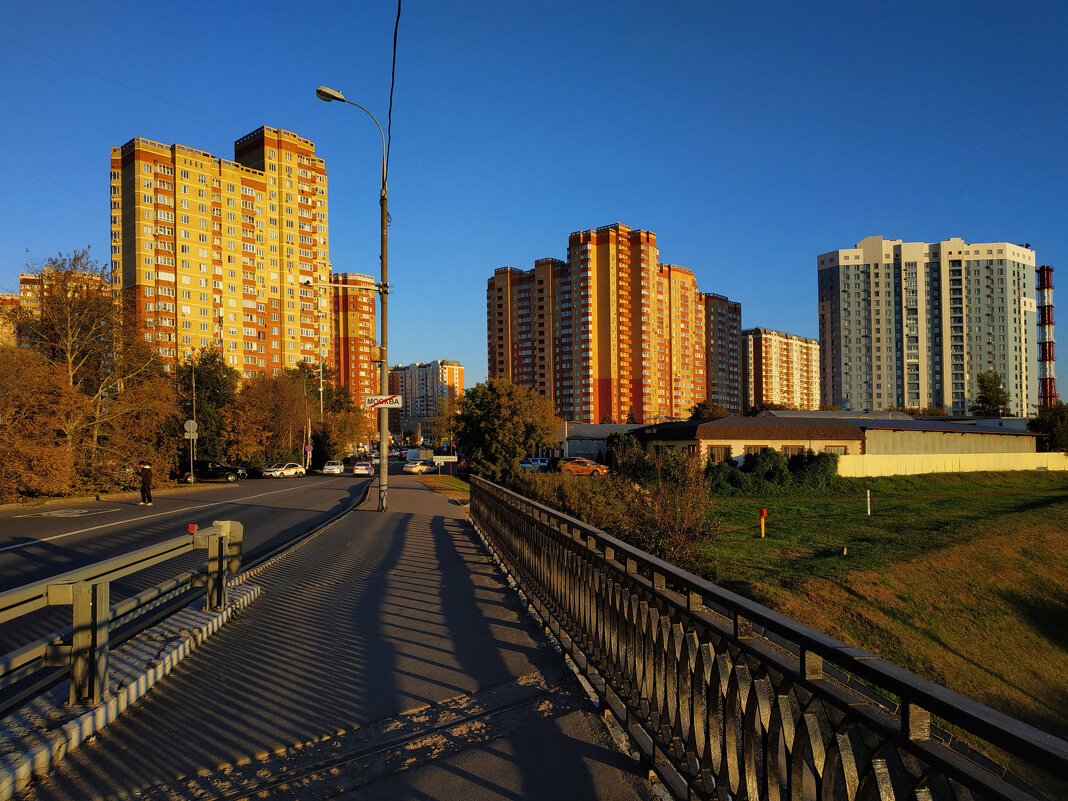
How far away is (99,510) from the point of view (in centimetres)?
2031

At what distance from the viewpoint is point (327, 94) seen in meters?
14.4

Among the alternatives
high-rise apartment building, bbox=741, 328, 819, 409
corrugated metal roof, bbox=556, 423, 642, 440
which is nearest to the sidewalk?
corrugated metal roof, bbox=556, 423, 642, 440

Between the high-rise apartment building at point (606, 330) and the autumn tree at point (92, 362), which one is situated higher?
the high-rise apartment building at point (606, 330)

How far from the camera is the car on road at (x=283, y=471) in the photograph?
51344 mm

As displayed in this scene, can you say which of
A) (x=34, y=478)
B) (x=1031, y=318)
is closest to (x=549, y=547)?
(x=34, y=478)

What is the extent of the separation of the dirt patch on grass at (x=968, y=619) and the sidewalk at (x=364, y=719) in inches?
563

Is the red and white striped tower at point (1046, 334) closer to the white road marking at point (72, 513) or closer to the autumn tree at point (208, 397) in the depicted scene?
the autumn tree at point (208, 397)

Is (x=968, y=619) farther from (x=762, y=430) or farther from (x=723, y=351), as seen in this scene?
(x=723, y=351)

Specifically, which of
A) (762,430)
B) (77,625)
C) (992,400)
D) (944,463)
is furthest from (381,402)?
(992,400)

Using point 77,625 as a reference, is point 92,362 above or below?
above

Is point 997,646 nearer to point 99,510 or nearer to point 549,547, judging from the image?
point 549,547

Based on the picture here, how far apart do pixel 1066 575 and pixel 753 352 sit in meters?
154

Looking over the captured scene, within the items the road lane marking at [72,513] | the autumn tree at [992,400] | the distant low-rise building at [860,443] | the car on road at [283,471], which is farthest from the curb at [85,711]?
the autumn tree at [992,400]

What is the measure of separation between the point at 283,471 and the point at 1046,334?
108 metres
